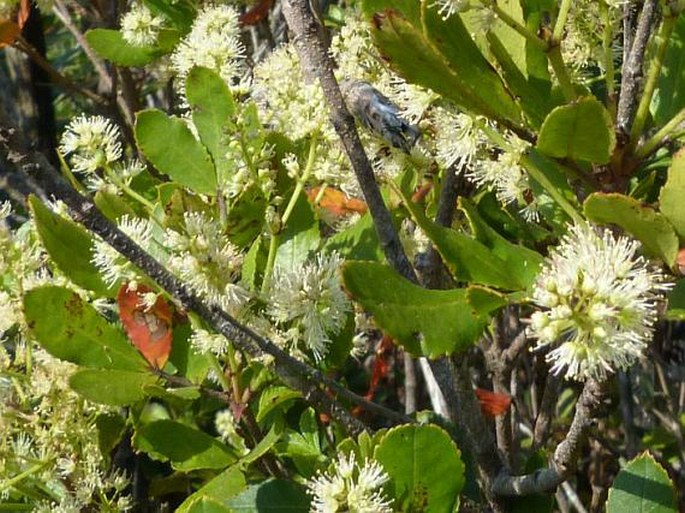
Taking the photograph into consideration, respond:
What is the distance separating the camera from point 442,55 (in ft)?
3.07

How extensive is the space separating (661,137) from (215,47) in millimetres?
591

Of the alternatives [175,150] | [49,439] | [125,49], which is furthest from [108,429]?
[125,49]

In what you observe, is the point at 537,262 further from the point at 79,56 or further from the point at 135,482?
the point at 79,56

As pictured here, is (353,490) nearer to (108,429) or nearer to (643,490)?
(643,490)

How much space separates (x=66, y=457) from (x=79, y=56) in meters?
2.26

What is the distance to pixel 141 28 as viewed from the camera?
66.4 inches

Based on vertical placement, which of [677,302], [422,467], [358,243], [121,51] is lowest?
[422,467]

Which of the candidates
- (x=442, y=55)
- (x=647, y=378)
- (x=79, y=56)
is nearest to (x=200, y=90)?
(x=442, y=55)

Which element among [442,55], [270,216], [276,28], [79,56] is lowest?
[270,216]

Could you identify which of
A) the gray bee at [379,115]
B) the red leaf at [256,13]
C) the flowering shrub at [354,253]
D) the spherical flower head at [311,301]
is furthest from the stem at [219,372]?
the red leaf at [256,13]

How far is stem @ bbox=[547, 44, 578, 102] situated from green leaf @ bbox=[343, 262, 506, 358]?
0.22m

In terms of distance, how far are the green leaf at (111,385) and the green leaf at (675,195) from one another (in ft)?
2.07

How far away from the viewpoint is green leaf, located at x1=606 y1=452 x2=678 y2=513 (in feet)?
3.63

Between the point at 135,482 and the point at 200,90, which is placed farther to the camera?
the point at 135,482
